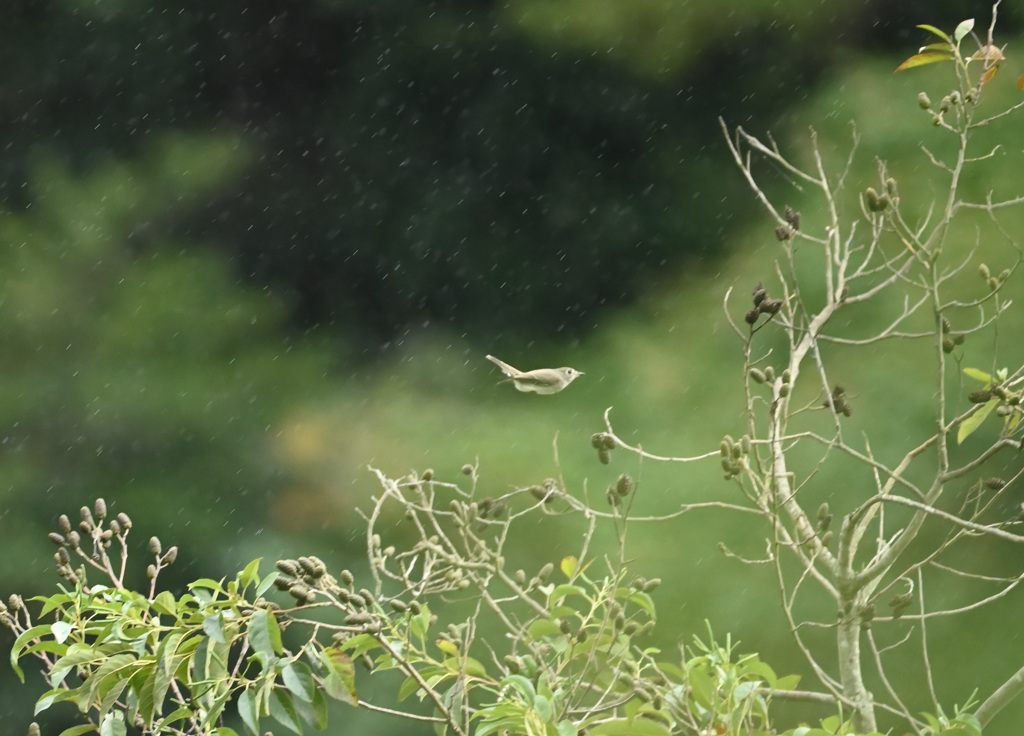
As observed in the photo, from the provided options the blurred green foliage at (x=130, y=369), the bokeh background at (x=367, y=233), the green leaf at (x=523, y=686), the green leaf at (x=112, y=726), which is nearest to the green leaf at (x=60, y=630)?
the green leaf at (x=112, y=726)

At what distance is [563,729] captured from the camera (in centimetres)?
91

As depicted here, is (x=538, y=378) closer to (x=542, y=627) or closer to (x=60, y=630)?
(x=542, y=627)

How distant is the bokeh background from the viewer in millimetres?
2984

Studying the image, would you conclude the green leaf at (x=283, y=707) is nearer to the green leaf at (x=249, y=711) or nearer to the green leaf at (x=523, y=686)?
the green leaf at (x=249, y=711)

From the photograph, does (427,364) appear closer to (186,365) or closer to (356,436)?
(356,436)

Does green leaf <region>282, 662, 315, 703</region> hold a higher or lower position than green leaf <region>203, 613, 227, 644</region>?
A: lower

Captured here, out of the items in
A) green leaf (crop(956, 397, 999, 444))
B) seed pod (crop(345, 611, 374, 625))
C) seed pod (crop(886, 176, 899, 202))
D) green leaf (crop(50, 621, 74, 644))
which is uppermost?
seed pod (crop(886, 176, 899, 202))

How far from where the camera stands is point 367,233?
3.50m

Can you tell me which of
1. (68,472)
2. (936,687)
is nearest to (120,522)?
(936,687)

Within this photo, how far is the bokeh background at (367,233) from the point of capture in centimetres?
298

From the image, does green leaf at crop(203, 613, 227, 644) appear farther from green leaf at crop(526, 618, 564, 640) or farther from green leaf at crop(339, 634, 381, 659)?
green leaf at crop(526, 618, 564, 640)

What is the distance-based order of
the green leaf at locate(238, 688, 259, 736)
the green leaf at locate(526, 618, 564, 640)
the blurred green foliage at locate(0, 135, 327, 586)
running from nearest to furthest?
the green leaf at locate(238, 688, 259, 736) < the green leaf at locate(526, 618, 564, 640) < the blurred green foliage at locate(0, 135, 327, 586)

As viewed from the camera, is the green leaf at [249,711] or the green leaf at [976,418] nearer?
the green leaf at [249,711]

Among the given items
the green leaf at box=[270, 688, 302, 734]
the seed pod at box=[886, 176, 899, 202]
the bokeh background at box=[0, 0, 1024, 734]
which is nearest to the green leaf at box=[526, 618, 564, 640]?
the green leaf at box=[270, 688, 302, 734]
